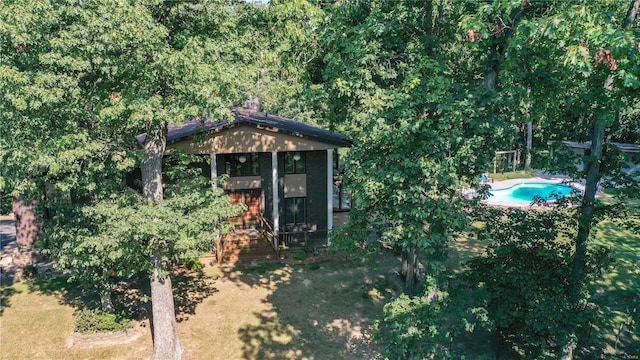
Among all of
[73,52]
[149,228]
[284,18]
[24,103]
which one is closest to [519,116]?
[284,18]

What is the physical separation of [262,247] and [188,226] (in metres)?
9.55

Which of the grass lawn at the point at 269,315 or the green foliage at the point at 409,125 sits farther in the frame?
the grass lawn at the point at 269,315

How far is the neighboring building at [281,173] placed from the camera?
2008 cm

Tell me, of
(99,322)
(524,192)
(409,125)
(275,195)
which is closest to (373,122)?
(409,125)

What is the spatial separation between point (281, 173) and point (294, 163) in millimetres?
907

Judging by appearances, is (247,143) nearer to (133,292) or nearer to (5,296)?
(133,292)

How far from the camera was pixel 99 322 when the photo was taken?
45.9 feet

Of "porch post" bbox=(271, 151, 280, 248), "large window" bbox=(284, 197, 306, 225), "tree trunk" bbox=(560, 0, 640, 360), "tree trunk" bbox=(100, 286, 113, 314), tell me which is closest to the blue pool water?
"large window" bbox=(284, 197, 306, 225)

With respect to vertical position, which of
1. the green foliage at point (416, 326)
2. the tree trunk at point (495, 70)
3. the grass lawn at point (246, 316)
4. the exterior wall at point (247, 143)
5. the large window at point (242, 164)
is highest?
the tree trunk at point (495, 70)

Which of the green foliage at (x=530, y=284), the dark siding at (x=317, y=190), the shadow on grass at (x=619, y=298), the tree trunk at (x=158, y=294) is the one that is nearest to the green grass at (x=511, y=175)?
the shadow on grass at (x=619, y=298)

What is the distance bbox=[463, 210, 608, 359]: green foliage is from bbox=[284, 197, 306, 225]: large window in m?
11.8

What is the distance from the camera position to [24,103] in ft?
29.7

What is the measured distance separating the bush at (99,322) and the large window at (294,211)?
32.9 feet

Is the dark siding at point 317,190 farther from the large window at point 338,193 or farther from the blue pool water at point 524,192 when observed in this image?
the blue pool water at point 524,192
